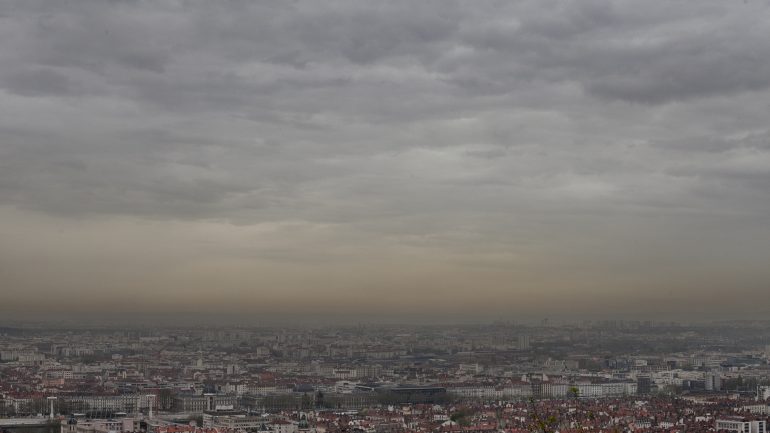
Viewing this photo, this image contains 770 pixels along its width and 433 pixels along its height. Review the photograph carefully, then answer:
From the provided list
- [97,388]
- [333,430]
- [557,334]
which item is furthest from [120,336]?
[333,430]

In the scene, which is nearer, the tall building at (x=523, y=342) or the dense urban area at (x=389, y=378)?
the dense urban area at (x=389, y=378)

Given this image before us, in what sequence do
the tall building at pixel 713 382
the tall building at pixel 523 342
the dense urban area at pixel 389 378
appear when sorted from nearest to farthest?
the dense urban area at pixel 389 378
the tall building at pixel 713 382
the tall building at pixel 523 342

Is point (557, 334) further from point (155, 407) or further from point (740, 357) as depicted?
point (155, 407)

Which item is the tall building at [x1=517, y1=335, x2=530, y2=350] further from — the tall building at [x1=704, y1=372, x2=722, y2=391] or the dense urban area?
the tall building at [x1=704, y1=372, x2=722, y2=391]

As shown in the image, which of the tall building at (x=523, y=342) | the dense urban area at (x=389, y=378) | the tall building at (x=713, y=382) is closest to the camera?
the dense urban area at (x=389, y=378)

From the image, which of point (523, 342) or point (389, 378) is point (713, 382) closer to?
point (389, 378)

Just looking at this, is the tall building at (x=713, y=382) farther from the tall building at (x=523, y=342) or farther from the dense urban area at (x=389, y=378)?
the tall building at (x=523, y=342)

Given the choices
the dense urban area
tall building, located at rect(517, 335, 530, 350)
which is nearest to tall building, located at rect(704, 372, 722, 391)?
the dense urban area

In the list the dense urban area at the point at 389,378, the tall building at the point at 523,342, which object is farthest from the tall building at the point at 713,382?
the tall building at the point at 523,342
